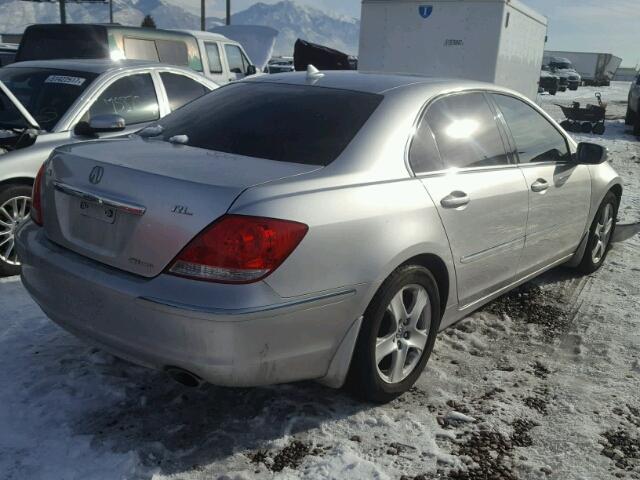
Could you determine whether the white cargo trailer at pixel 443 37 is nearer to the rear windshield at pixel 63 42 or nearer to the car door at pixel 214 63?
the car door at pixel 214 63

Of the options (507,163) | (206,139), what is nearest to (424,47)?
(507,163)

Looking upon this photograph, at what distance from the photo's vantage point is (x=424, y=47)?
11359mm

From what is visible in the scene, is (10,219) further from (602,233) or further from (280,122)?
(602,233)

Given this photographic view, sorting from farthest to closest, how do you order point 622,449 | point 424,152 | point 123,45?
point 123,45 → point 424,152 → point 622,449

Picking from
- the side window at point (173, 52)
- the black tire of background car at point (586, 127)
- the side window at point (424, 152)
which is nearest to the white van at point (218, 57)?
the side window at point (173, 52)

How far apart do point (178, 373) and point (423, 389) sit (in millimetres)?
1366

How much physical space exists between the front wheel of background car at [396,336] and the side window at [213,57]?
981cm

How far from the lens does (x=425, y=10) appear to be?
11.2 meters

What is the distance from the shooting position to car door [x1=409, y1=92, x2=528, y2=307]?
3225 millimetres

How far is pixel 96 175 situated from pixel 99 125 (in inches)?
79.0

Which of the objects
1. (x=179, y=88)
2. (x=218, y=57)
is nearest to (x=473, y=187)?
(x=179, y=88)

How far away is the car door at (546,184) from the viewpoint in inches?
157

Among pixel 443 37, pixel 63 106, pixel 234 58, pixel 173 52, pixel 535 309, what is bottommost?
pixel 535 309

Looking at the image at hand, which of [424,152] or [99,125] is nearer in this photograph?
[424,152]
